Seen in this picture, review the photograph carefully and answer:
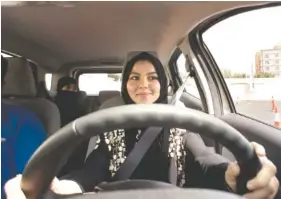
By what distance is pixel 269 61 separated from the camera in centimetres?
182

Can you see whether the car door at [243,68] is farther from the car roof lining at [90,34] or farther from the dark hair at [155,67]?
the dark hair at [155,67]

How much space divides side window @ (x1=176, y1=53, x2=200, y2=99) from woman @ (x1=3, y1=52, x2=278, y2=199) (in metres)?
0.81

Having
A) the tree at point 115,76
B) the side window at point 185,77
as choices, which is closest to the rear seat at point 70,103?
the tree at point 115,76

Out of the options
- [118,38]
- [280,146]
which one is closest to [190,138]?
[280,146]

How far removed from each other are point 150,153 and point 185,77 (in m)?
1.00

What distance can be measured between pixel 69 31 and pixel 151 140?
132 centimetres

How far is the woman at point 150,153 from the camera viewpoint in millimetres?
1537

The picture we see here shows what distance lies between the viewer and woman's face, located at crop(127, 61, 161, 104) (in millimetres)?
1700

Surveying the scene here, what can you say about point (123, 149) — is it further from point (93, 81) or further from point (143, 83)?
point (93, 81)

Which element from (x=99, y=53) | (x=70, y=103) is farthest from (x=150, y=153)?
Result: (x=99, y=53)

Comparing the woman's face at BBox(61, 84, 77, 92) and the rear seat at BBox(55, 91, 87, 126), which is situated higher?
the woman's face at BBox(61, 84, 77, 92)

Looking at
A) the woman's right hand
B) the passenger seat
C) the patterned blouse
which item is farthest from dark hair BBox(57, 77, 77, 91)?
the woman's right hand

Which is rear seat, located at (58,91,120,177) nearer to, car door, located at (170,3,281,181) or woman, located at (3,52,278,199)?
woman, located at (3,52,278,199)

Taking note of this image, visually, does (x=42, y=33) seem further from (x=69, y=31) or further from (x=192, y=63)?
(x=192, y=63)
